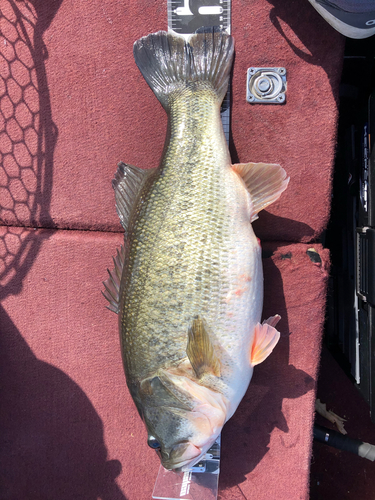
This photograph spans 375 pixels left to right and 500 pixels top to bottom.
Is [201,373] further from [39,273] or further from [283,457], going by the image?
[39,273]

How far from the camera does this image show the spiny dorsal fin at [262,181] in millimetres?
1435

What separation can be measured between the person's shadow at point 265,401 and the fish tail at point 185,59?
897 millimetres

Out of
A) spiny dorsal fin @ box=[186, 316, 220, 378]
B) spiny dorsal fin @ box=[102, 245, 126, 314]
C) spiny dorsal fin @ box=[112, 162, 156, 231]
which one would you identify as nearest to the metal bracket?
spiny dorsal fin @ box=[112, 162, 156, 231]

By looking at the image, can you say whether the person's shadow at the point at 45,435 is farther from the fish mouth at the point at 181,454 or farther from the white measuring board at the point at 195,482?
the fish mouth at the point at 181,454

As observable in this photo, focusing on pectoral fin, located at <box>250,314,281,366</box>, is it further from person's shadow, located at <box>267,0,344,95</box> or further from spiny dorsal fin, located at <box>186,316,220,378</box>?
person's shadow, located at <box>267,0,344,95</box>

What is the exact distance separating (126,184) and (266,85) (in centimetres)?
93

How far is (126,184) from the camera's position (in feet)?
4.88

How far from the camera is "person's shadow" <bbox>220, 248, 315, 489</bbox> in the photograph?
172cm

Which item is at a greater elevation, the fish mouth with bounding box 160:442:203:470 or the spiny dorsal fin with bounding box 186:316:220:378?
the spiny dorsal fin with bounding box 186:316:220:378

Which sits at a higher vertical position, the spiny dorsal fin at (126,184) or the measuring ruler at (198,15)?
the measuring ruler at (198,15)

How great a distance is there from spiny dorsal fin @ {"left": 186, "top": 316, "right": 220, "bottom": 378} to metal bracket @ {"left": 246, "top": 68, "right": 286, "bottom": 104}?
1.21m

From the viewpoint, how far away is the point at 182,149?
1417mm

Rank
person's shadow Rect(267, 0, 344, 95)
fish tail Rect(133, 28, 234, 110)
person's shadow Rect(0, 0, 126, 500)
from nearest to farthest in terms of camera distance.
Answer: fish tail Rect(133, 28, 234, 110) < person's shadow Rect(267, 0, 344, 95) < person's shadow Rect(0, 0, 126, 500)

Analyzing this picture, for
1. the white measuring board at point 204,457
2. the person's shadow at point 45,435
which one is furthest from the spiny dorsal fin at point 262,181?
the person's shadow at point 45,435
